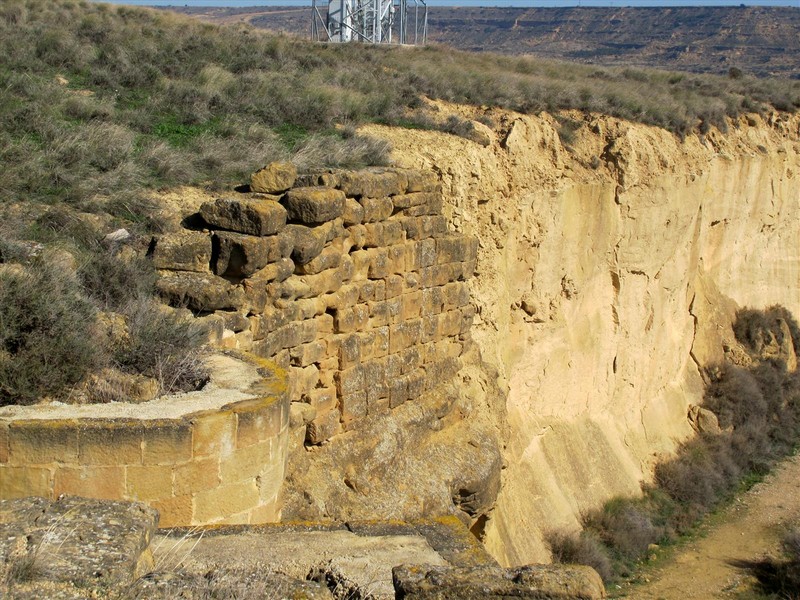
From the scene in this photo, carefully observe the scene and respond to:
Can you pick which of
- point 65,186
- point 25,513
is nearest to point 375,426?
point 65,186

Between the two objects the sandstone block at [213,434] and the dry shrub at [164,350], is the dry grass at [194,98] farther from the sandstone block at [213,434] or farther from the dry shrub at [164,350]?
the sandstone block at [213,434]

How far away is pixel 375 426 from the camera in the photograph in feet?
31.7

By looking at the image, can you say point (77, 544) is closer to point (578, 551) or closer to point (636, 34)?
point (578, 551)

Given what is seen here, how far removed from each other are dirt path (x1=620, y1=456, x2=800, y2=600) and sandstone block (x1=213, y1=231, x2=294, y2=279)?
7.09m

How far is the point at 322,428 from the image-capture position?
29.8ft

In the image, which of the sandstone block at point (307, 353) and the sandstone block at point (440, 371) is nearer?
the sandstone block at point (307, 353)

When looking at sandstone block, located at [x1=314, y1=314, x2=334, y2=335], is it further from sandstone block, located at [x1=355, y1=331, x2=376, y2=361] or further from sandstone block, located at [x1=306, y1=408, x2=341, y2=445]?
sandstone block, located at [x1=306, y1=408, x2=341, y2=445]

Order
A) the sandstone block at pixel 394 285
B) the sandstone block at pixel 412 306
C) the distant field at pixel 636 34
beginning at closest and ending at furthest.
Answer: the sandstone block at pixel 394 285, the sandstone block at pixel 412 306, the distant field at pixel 636 34

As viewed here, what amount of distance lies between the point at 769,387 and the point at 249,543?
15883 millimetres

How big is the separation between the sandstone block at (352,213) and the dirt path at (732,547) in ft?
20.5

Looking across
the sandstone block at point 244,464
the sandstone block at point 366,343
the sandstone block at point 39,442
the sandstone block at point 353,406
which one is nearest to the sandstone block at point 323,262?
the sandstone block at point 366,343

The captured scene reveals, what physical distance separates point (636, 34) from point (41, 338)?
80.5 m

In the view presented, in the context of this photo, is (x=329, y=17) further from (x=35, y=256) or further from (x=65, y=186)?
(x=35, y=256)

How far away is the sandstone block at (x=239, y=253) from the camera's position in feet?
26.1
